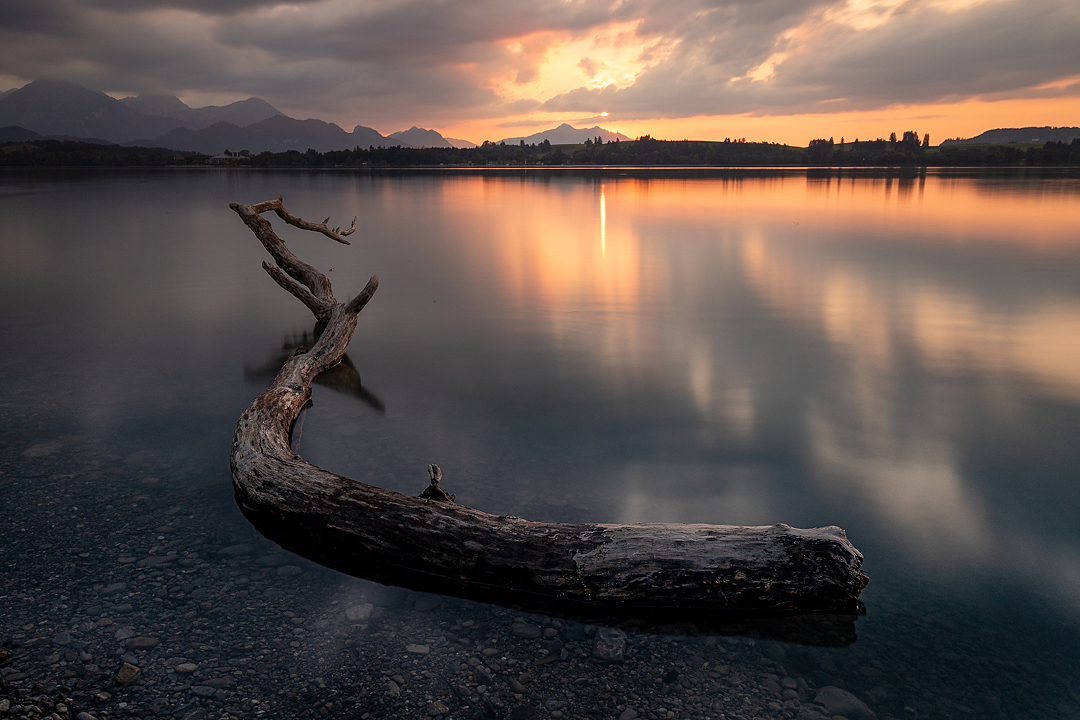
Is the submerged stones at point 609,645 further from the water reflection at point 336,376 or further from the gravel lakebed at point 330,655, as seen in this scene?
the water reflection at point 336,376

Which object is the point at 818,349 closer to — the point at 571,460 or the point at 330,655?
the point at 571,460

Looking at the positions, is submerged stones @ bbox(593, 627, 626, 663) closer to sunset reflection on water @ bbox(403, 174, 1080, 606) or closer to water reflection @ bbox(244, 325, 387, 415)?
sunset reflection on water @ bbox(403, 174, 1080, 606)

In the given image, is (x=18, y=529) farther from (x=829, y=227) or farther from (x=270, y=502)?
(x=829, y=227)

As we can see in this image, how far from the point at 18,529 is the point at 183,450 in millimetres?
1889

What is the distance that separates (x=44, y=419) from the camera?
852cm

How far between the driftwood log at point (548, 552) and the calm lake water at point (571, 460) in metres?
0.30

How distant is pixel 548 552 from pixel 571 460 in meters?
2.24

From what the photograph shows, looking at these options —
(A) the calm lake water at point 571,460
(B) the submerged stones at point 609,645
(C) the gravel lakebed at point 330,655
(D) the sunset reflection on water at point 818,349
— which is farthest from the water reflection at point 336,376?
(B) the submerged stones at point 609,645

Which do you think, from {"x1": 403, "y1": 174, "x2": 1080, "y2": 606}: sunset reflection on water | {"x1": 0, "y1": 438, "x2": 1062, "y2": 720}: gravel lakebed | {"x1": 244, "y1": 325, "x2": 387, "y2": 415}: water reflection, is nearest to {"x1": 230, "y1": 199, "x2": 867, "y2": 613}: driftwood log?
{"x1": 0, "y1": 438, "x2": 1062, "y2": 720}: gravel lakebed

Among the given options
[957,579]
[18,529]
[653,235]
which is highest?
[653,235]

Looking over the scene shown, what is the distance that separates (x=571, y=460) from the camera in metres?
7.41

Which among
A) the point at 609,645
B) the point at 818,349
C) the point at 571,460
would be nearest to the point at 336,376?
the point at 571,460

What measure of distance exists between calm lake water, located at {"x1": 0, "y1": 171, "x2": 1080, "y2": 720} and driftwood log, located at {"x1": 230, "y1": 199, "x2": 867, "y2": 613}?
30 cm

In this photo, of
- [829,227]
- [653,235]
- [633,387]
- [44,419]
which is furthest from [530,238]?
[44,419]
